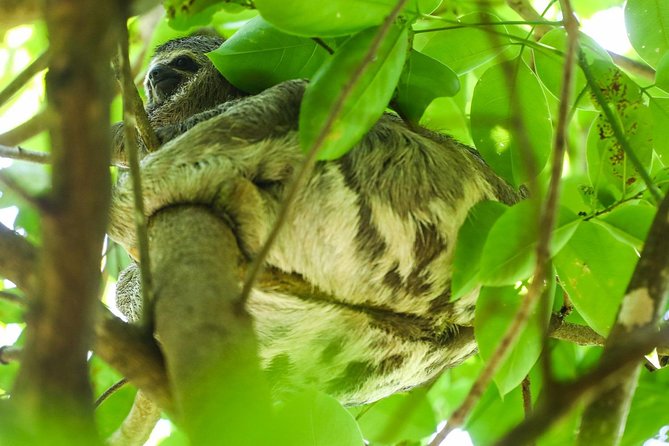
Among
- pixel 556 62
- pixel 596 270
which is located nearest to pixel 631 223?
pixel 596 270

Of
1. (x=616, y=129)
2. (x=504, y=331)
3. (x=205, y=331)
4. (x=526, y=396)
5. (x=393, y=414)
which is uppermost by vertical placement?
(x=616, y=129)

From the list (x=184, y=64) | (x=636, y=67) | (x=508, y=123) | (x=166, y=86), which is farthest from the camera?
(x=184, y=64)

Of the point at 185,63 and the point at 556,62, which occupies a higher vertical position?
the point at 556,62

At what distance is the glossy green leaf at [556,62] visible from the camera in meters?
2.00

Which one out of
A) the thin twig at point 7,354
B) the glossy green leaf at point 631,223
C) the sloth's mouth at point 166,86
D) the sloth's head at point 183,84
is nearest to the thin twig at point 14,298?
the thin twig at point 7,354

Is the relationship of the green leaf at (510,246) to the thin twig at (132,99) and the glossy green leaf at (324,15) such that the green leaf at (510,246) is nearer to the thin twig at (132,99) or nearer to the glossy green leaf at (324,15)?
the glossy green leaf at (324,15)

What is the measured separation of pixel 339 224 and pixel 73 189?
1278mm

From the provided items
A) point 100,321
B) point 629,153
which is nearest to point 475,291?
point 629,153

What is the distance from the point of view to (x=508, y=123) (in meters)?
2.04

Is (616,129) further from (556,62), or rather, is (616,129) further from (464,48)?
(464,48)

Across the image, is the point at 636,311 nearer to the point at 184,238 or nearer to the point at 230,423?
the point at 230,423

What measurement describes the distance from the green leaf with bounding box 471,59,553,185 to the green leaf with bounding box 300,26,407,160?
483 millimetres

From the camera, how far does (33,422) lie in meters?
0.69

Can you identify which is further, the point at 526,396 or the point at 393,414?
the point at 393,414
